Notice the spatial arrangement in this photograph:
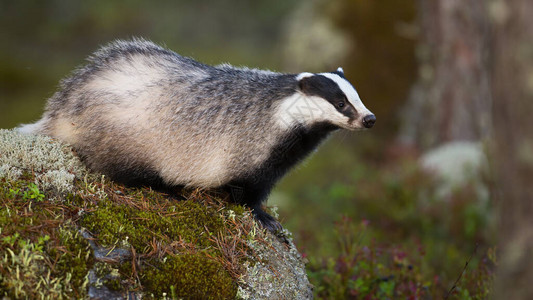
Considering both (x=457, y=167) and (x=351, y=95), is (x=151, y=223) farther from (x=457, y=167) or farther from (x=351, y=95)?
(x=457, y=167)

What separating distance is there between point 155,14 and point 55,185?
27.4 metres

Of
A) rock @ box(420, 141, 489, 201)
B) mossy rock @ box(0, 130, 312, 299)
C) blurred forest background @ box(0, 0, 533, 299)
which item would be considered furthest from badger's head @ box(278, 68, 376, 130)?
rock @ box(420, 141, 489, 201)

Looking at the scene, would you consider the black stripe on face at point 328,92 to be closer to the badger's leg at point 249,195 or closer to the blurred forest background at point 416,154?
the blurred forest background at point 416,154

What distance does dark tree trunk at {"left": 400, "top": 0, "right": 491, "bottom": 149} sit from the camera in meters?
11.4

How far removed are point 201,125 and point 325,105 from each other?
1.15 meters

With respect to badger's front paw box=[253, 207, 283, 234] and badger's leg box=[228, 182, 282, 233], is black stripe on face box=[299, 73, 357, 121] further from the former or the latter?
badger's front paw box=[253, 207, 283, 234]

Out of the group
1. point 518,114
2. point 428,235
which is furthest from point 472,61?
point 518,114

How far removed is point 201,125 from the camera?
4859 mm

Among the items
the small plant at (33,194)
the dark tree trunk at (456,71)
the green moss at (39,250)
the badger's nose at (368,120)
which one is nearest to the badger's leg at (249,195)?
the badger's nose at (368,120)

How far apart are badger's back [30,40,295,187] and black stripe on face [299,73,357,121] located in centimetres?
18

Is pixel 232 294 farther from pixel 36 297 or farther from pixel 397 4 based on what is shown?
pixel 397 4

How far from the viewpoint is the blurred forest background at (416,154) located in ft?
9.56

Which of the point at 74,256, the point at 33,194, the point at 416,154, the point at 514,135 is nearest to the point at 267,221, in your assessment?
the point at 74,256

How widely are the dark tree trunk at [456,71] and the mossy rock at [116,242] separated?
27.1 feet
